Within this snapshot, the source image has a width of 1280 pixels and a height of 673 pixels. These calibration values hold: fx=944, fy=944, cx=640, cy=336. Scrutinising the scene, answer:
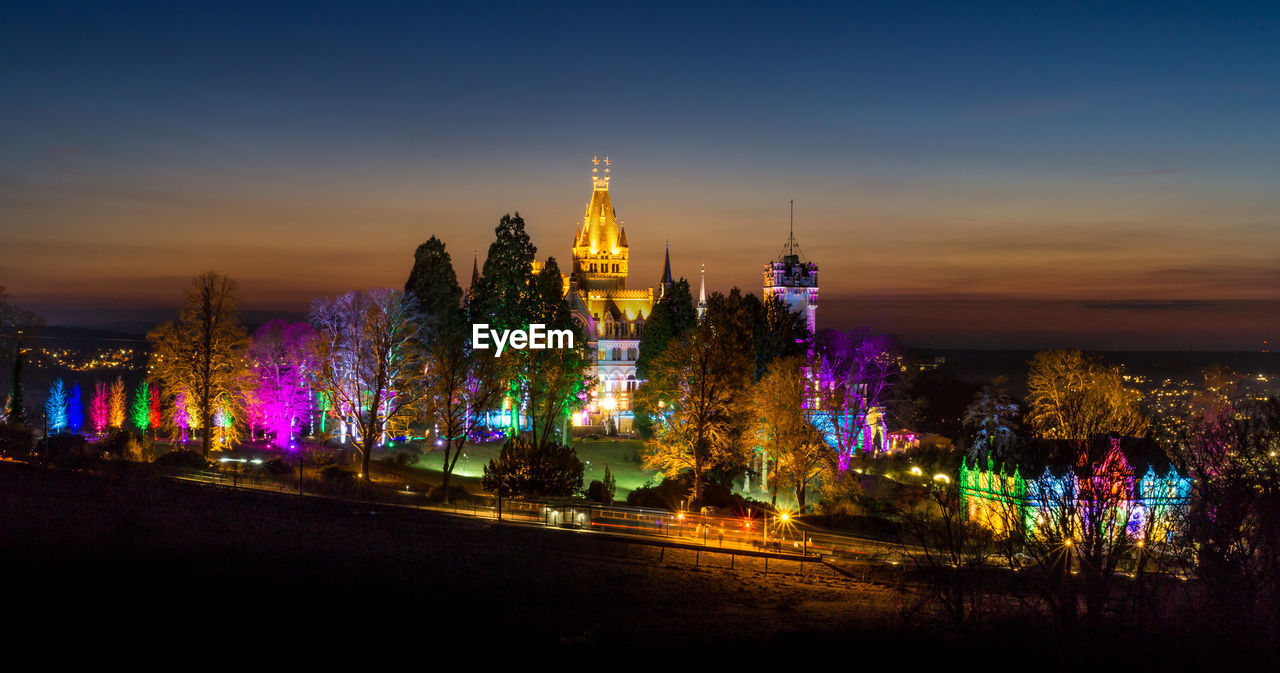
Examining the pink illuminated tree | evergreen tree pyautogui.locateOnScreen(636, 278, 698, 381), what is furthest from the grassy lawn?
the pink illuminated tree

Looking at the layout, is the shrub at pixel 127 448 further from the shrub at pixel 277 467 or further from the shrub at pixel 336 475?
the shrub at pixel 336 475

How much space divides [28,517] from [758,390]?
3281cm

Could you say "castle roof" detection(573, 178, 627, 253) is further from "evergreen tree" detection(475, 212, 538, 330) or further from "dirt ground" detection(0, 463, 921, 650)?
"dirt ground" detection(0, 463, 921, 650)

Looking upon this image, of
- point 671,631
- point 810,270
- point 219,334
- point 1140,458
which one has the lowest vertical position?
point 671,631

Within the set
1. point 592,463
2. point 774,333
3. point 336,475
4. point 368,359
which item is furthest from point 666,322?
point 336,475

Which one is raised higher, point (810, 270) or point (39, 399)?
point (810, 270)

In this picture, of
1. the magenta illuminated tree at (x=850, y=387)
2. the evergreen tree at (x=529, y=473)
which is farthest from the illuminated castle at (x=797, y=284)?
the evergreen tree at (x=529, y=473)

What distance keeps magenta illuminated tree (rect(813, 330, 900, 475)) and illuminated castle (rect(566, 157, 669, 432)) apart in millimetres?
17359

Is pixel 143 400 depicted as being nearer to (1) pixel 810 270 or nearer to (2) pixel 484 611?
(1) pixel 810 270

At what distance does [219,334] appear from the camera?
49.8 m

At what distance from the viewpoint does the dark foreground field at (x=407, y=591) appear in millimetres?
20562

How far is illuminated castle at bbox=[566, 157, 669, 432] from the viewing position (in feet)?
270

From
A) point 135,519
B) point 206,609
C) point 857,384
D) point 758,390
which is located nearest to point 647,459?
point 758,390

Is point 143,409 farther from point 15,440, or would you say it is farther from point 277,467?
point 277,467
